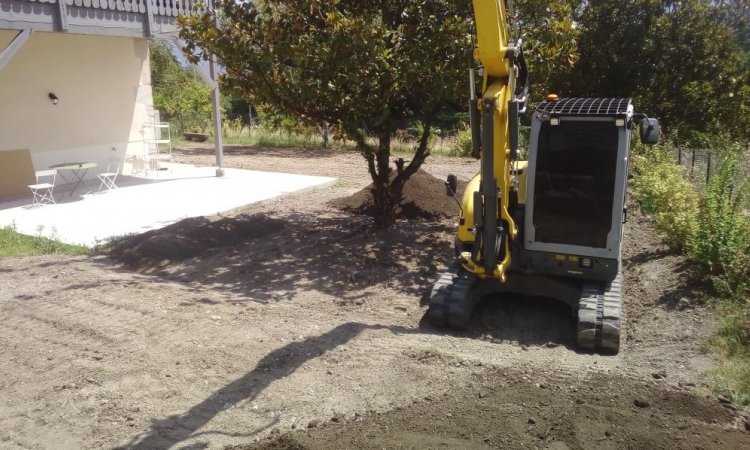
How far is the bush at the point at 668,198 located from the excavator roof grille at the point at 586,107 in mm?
2091

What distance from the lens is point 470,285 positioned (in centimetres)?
655

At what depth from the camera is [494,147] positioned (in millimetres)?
5883

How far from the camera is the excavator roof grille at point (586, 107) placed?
19.7 feet

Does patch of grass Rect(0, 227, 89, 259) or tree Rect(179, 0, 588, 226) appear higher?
tree Rect(179, 0, 588, 226)

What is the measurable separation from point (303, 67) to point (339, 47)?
2.37ft

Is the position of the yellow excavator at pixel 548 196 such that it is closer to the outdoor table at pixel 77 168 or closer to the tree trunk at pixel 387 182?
the tree trunk at pixel 387 182

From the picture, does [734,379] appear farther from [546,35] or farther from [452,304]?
[546,35]

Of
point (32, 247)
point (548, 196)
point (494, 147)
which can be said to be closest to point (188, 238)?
point (32, 247)

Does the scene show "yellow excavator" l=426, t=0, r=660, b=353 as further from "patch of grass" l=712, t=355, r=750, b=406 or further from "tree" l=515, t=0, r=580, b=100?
"tree" l=515, t=0, r=580, b=100

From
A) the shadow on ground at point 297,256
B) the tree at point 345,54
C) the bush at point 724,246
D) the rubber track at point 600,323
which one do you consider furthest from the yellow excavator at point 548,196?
the tree at point 345,54

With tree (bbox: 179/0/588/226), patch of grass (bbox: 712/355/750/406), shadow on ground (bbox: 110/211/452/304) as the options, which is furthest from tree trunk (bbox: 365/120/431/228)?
patch of grass (bbox: 712/355/750/406)

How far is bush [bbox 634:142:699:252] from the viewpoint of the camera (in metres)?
7.96

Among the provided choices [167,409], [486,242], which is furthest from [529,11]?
[167,409]

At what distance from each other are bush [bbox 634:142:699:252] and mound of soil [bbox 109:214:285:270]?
6.02 m
